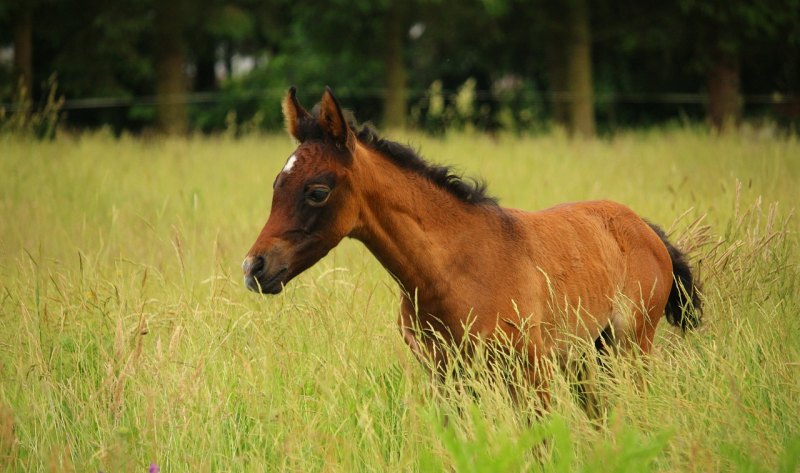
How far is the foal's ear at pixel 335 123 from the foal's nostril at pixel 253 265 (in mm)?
640

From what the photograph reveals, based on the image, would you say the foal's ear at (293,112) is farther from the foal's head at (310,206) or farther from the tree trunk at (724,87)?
the tree trunk at (724,87)

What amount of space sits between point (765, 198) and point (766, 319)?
306cm

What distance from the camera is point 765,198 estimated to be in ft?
22.0

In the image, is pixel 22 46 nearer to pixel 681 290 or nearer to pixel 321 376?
pixel 321 376

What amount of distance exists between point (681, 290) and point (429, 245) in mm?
1726

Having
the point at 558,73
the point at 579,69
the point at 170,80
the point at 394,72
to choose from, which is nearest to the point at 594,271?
the point at 579,69

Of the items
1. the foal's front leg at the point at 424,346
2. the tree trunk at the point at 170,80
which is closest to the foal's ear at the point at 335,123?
the foal's front leg at the point at 424,346


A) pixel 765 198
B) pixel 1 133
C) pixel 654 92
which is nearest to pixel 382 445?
pixel 765 198

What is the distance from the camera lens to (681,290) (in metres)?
4.74

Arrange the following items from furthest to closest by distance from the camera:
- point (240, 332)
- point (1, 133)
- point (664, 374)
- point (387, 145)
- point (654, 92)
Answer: point (654, 92), point (1, 133), point (240, 332), point (387, 145), point (664, 374)

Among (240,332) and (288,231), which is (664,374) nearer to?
(288,231)

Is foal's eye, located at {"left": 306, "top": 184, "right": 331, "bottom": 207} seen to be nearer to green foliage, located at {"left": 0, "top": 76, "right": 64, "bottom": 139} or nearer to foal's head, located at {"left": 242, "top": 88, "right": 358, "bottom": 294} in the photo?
foal's head, located at {"left": 242, "top": 88, "right": 358, "bottom": 294}

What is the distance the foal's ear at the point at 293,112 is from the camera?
3859 millimetres

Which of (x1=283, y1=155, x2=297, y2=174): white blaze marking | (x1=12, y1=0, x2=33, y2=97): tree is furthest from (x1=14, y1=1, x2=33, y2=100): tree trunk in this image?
(x1=283, y1=155, x2=297, y2=174): white blaze marking
